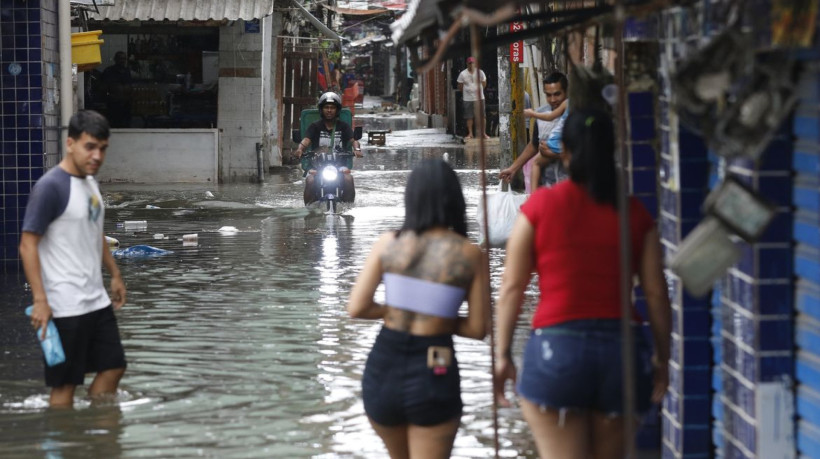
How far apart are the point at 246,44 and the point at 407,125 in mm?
21828

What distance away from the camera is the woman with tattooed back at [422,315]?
15.9 feet

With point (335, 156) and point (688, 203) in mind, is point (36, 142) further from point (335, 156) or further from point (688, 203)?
point (688, 203)

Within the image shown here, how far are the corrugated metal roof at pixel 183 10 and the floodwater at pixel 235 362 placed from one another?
4.90m

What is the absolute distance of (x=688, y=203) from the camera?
551cm

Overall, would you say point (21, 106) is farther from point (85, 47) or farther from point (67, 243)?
point (67, 243)

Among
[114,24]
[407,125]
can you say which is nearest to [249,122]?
[114,24]

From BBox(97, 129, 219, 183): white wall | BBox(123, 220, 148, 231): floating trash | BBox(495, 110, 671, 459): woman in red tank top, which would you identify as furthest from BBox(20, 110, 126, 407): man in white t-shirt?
BBox(97, 129, 219, 183): white wall

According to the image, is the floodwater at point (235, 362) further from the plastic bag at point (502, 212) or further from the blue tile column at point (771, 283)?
the blue tile column at point (771, 283)

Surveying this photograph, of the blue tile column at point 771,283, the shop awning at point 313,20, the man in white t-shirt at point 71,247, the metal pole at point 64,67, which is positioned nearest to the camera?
the blue tile column at point 771,283

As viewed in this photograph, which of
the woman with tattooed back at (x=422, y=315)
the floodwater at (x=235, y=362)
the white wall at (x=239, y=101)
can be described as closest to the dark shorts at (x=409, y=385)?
the woman with tattooed back at (x=422, y=315)

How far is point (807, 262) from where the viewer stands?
15.0 ft

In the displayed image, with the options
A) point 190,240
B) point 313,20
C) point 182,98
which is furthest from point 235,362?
point 313,20

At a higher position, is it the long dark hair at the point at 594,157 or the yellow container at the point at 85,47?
the yellow container at the point at 85,47

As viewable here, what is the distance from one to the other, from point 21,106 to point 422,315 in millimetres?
8586
